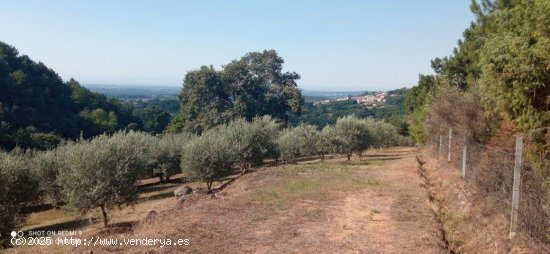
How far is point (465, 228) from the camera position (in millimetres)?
8930

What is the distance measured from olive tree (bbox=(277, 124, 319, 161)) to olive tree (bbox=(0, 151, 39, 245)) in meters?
17.6

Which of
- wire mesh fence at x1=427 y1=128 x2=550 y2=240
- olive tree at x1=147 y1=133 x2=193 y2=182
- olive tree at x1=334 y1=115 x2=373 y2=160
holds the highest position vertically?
wire mesh fence at x1=427 y1=128 x2=550 y2=240

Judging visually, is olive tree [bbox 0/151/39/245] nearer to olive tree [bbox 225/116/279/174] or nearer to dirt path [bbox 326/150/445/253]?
olive tree [bbox 225/116/279/174]

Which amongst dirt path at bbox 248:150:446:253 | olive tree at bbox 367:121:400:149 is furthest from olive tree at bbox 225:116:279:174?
dirt path at bbox 248:150:446:253

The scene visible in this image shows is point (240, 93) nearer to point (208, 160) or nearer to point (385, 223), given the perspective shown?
point (208, 160)

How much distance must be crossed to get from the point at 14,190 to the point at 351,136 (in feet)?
74.0

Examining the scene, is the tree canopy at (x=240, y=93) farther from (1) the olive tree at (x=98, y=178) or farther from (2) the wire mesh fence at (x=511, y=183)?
(2) the wire mesh fence at (x=511, y=183)

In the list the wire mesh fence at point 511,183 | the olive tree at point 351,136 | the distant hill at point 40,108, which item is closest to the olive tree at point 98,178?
the wire mesh fence at point 511,183

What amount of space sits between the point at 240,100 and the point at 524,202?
1946 inches

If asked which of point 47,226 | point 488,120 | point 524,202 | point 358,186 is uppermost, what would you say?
point 488,120

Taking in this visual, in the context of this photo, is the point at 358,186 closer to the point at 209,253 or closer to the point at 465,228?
the point at 465,228

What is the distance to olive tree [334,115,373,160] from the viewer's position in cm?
3209

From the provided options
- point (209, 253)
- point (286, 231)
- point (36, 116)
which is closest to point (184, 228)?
point (209, 253)

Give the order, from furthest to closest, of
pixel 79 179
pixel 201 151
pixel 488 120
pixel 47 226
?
pixel 201 151, pixel 47 226, pixel 79 179, pixel 488 120
